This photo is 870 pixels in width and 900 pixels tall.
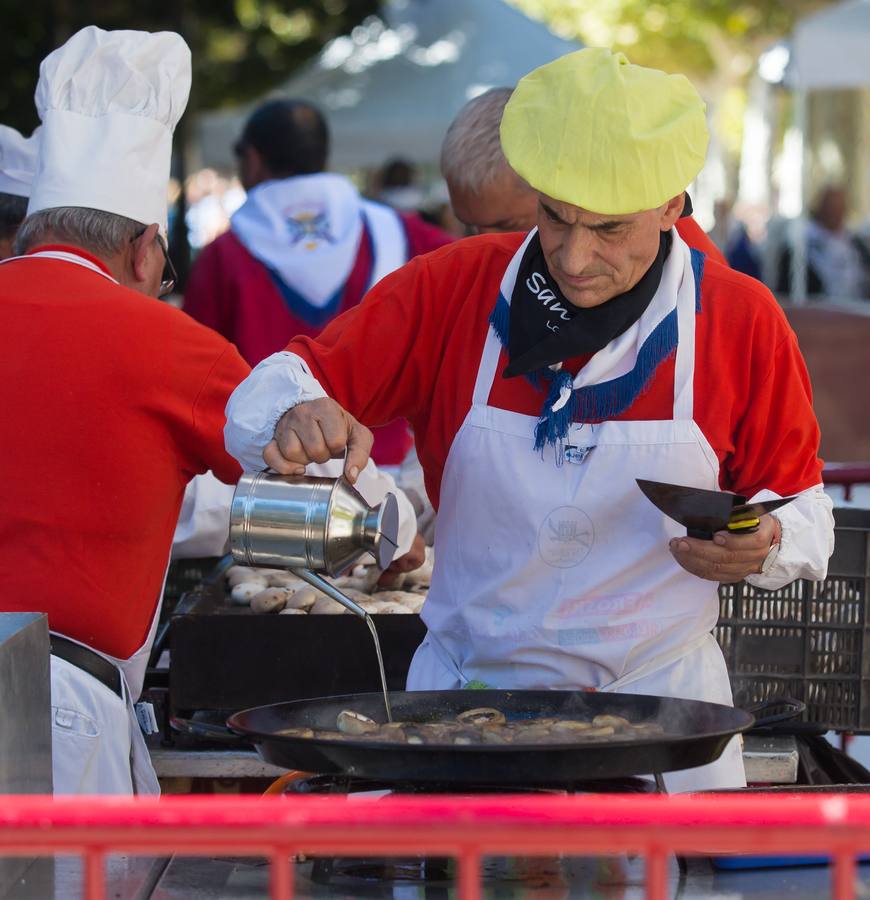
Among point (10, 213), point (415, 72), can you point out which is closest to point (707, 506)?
point (10, 213)

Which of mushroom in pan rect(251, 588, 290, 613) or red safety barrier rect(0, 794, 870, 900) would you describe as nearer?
red safety barrier rect(0, 794, 870, 900)

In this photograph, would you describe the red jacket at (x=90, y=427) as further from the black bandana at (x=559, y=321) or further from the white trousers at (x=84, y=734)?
the black bandana at (x=559, y=321)

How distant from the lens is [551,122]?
231 centimetres

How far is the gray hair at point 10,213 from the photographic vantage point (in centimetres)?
387

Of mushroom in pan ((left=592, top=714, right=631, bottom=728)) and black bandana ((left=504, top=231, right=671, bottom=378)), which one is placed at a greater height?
black bandana ((left=504, top=231, right=671, bottom=378))

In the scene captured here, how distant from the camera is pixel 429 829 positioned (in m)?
1.33

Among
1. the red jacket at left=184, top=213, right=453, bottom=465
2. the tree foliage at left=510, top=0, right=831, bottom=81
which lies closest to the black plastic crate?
the red jacket at left=184, top=213, right=453, bottom=465

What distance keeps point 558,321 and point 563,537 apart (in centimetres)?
35

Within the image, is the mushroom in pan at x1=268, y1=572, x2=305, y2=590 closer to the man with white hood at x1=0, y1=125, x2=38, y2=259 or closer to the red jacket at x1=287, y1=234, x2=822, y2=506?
the red jacket at x1=287, y1=234, x2=822, y2=506

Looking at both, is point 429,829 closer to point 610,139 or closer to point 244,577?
point 610,139

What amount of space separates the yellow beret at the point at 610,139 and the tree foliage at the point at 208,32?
1156 centimetres

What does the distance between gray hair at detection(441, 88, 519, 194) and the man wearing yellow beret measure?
2.81 feet

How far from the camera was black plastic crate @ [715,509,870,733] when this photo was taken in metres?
3.03

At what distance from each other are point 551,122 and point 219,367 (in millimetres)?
829
